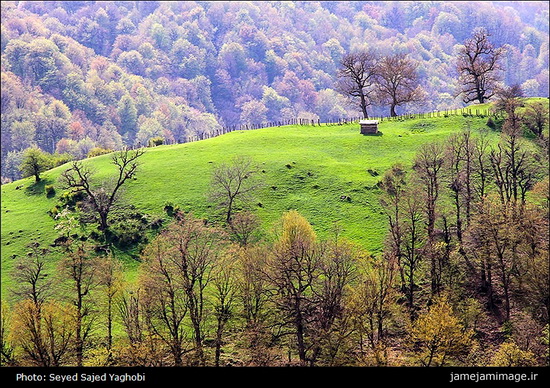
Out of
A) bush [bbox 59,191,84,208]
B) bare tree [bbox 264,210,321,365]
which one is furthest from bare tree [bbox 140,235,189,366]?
bush [bbox 59,191,84,208]

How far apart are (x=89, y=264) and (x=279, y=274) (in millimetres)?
20455

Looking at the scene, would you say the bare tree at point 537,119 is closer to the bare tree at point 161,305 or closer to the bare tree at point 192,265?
the bare tree at point 192,265

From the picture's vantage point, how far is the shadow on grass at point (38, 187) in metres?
94.8

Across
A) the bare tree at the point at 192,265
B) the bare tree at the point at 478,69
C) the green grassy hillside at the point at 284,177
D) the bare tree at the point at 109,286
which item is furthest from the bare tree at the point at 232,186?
the bare tree at the point at 478,69

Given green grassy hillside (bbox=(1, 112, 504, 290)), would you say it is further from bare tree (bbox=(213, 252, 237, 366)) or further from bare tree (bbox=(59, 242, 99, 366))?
bare tree (bbox=(213, 252, 237, 366))

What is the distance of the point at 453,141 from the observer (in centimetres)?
8962

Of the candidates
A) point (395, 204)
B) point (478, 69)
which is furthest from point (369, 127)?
point (395, 204)

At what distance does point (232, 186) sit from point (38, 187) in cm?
3034

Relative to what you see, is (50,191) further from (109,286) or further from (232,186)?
(109,286)

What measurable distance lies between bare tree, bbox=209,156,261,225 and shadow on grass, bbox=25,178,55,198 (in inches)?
1000

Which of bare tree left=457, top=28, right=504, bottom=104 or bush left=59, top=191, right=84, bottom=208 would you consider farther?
bare tree left=457, top=28, right=504, bottom=104

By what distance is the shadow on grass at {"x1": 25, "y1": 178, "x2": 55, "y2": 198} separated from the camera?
94.8m

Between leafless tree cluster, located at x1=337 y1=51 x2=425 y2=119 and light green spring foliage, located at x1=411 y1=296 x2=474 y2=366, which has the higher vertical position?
Answer: leafless tree cluster, located at x1=337 y1=51 x2=425 y2=119

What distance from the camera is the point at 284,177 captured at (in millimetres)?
94375
